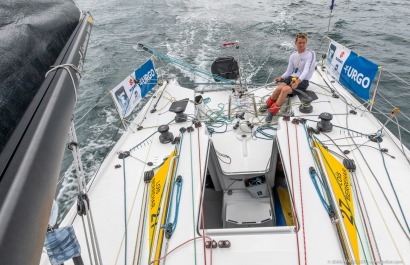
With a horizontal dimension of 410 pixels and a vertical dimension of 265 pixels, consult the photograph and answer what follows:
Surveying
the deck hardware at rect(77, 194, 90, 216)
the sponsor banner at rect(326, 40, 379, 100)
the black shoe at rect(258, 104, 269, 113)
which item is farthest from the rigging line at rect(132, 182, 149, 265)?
the sponsor banner at rect(326, 40, 379, 100)

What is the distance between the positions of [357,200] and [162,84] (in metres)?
4.26

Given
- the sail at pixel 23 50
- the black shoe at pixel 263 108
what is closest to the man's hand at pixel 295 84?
the black shoe at pixel 263 108

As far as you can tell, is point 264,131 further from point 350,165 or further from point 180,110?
point 350,165

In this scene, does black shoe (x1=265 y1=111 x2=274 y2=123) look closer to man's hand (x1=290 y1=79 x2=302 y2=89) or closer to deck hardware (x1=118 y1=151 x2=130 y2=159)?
man's hand (x1=290 y1=79 x2=302 y2=89)

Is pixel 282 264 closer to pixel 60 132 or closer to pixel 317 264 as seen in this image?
pixel 317 264

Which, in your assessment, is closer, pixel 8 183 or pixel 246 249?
pixel 8 183

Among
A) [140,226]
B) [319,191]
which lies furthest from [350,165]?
[140,226]

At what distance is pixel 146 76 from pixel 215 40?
5.99m

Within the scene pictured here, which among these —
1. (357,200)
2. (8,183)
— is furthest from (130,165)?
(8,183)

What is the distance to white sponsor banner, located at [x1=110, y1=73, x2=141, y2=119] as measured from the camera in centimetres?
406

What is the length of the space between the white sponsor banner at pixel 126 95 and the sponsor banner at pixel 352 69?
346 centimetres

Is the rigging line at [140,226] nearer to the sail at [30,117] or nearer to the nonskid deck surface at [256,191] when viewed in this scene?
the nonskid deck surface at [256,191]

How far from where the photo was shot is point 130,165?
366 centimetres

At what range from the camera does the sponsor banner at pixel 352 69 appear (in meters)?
4.00
